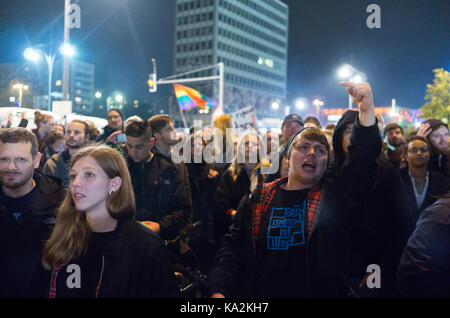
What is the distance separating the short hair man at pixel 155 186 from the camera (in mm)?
4621

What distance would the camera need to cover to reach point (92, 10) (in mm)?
8641

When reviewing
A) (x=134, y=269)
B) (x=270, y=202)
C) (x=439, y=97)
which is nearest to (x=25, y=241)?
(x=134, y=269)

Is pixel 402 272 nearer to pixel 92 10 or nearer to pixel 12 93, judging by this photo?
pixel 92 10

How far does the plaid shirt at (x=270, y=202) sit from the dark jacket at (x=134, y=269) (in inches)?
27.4

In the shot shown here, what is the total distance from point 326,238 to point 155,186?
2732mm

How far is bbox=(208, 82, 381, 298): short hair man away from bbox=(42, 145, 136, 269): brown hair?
0.87 meters

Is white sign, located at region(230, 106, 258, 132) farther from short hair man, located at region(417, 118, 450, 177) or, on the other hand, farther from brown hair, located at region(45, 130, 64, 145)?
short hair man, located at region(417, 118, 450, 177)

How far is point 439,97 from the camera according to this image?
127 ft

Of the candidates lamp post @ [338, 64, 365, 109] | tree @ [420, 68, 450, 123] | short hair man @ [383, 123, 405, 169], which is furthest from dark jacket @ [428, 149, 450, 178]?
tree @ [420, 68, 450, 123]

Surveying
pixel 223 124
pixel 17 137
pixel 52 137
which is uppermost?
pixel 223 124

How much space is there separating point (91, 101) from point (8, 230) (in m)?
164

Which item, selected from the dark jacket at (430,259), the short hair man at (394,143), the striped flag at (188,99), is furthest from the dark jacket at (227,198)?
the striped flag at (188,99)

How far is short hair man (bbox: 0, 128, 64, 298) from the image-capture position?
9.36 ft

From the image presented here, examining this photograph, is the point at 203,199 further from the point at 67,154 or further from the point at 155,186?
the point at 67,154
